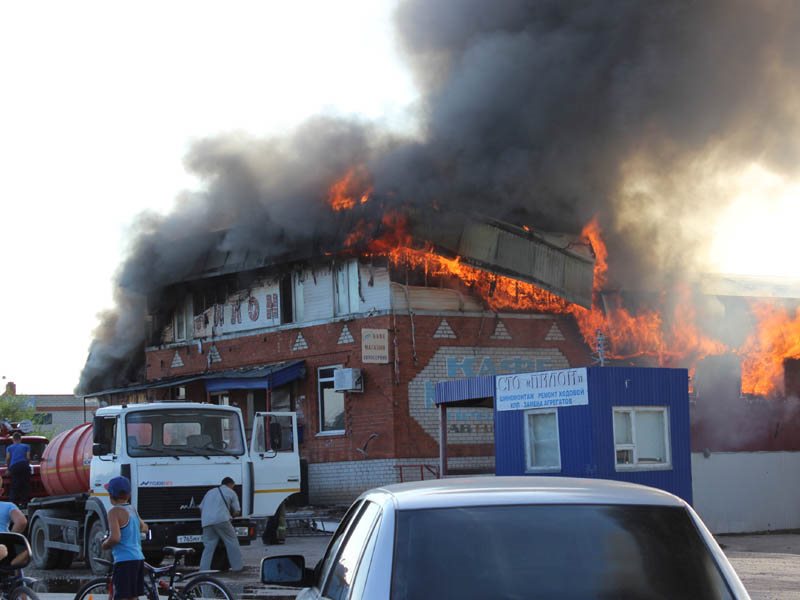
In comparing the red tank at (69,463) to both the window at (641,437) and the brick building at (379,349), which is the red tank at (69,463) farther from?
the brick building at (379,349)

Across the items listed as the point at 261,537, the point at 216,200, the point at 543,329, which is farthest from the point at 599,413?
the point at 216,200

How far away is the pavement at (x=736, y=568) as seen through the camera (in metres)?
14.1

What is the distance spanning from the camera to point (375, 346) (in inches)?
1072

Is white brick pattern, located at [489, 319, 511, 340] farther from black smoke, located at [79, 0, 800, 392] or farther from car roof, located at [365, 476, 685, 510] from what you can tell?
car roof, located at [365, 476, 685, 510]

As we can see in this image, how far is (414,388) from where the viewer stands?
90.1 ft

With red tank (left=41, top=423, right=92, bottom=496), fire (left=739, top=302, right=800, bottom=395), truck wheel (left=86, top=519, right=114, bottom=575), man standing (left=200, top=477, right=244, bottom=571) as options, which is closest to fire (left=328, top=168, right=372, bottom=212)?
fire (left=739, top=302, right=800, bottom=395)

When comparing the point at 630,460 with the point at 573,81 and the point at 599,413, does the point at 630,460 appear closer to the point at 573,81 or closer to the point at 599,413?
the point at 599,413

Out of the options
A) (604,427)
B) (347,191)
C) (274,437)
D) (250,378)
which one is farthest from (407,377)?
(274,437)

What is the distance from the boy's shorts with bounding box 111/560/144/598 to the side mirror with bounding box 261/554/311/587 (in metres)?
3.92

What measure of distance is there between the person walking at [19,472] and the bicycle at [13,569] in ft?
40.3

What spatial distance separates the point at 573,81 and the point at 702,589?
26687 millimetres

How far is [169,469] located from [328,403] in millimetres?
12390

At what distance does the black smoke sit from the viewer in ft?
96.5

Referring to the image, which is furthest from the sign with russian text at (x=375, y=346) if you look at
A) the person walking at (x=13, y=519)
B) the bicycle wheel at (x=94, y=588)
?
the person walking at (x=13, y=519)
